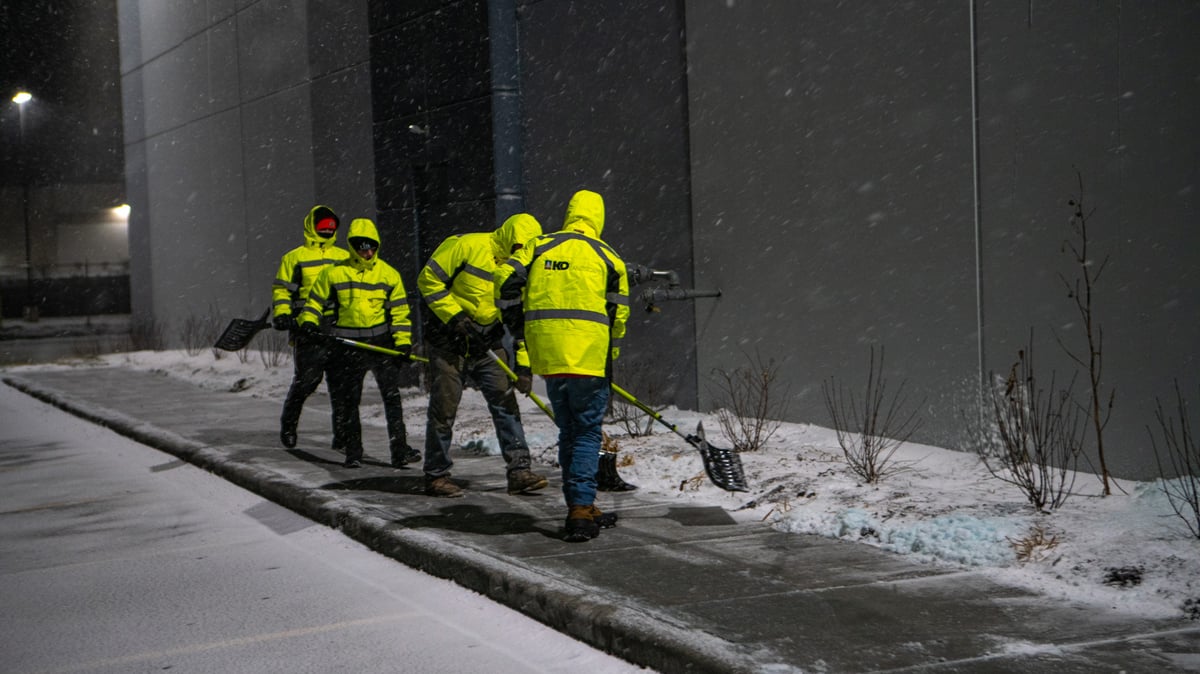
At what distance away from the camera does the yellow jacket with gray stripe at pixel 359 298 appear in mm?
10047

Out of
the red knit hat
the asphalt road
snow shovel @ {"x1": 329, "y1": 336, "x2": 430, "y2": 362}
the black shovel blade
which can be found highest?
the red knit hat

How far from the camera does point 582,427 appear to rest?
6953mm

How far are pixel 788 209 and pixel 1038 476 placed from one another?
136 inches

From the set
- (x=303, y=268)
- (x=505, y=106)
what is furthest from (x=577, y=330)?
(x=505, y=106)

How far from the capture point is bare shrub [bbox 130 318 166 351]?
26375 millimetres

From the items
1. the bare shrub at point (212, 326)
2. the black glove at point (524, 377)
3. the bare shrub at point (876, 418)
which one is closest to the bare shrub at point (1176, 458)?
the bare shrub at point (876, 418)

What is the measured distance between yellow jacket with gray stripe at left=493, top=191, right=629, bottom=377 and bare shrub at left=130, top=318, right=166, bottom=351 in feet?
69.2

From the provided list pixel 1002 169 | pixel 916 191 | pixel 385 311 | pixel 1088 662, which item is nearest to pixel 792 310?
pixel 916 191

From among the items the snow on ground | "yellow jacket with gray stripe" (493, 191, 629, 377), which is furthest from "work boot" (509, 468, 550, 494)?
"yellow jacket with gray stripe" (493, 191, 629, 377)

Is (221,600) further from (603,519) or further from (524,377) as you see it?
(524,377)

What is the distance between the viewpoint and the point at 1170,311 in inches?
291

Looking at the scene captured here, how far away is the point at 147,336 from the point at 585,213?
2242 centimetres

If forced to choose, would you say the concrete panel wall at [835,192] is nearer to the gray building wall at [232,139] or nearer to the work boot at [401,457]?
the work boot at [401,457]

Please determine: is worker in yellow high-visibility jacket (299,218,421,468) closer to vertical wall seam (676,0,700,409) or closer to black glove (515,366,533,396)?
black glove (515,366,533,396)
